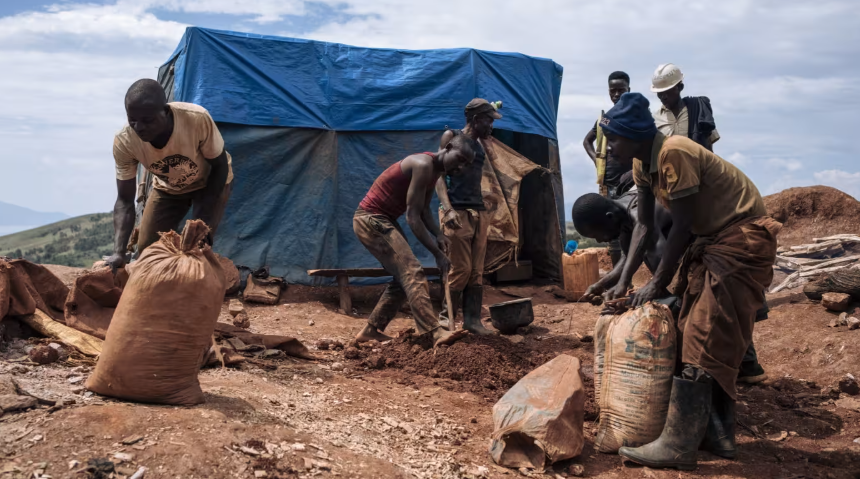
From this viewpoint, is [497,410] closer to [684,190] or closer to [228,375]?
[684,190]

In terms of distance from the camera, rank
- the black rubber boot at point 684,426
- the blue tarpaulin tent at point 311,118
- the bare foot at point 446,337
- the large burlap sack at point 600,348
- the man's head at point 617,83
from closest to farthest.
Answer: the black rubber boot at point 684,426, the large burlap sack at point 600,348, the bare foot at point 446,337, the man's head at point 617,83, the blue tarpaulin tent at point 311,118

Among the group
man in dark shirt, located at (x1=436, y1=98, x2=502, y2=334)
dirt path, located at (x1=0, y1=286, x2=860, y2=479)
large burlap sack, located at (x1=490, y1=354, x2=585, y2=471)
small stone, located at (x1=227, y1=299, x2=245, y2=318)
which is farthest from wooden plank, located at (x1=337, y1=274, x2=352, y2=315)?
large burlap sack, located at (x1=490, y1=354, x2=585, y2=471)

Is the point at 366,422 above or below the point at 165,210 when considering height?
below

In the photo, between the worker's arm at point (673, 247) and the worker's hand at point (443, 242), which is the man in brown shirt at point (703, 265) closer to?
the worker's arm at point (673, 247)

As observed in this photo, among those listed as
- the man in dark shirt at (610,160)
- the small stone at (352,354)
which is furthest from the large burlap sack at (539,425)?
the man in dark shirt at (610,160)

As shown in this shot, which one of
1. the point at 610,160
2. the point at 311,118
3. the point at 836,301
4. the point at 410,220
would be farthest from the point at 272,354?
the point at 836,301

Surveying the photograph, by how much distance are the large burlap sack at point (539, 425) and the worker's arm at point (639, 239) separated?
0.62 meters

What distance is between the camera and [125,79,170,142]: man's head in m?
3.70

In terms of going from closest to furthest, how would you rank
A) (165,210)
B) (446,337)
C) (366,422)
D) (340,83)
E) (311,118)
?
(366,422) → (165,210) → (446,337) → (311,118) → (340,83)

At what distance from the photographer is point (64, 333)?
Result: 4.14 m

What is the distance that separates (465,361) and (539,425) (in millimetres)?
1704

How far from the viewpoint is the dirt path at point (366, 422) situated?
8.61 feet

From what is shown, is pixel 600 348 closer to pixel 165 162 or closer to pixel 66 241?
pixel 165 162

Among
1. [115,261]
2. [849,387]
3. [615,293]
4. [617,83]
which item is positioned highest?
[617,83]
